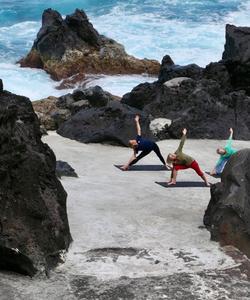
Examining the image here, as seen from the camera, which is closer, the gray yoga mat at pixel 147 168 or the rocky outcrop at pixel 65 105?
the gray yoga mat at pixel 147 168

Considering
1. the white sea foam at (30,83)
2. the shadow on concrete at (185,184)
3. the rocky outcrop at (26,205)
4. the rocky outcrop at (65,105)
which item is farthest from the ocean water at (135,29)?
the rocky outcrop at (26,205)

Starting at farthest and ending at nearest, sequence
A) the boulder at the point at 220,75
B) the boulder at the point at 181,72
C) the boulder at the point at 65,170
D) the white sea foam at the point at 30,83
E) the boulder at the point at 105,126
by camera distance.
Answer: the white sea foam at the point at 30,83 → the boulder at the point at 181,72 → the boulder at the point at 220,75 → the boulder at the point at 105,126 → the boulder at the point at 65,170

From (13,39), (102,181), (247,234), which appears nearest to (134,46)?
(13,39)

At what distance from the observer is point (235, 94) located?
63.2 ft

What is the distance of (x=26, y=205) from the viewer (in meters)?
7.84

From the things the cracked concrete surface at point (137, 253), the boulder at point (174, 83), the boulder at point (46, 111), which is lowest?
the boulder at point (46, 111)

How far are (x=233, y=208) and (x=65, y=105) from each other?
1221cm

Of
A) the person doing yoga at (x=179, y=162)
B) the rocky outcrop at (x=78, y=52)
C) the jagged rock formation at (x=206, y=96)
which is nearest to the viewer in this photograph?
the person doing yoga at (x=179, y=162)

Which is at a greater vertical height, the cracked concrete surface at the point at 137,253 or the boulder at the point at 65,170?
the cracked concrete surface at the point at 137,253

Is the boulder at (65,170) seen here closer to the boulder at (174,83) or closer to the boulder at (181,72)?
the boulder at (174,83)

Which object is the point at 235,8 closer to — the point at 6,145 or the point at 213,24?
the point at 213,24

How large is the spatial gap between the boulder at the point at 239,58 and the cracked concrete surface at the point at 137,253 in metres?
9.14

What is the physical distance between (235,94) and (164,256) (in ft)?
A: 38.2

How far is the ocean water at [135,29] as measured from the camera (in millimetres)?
31672
